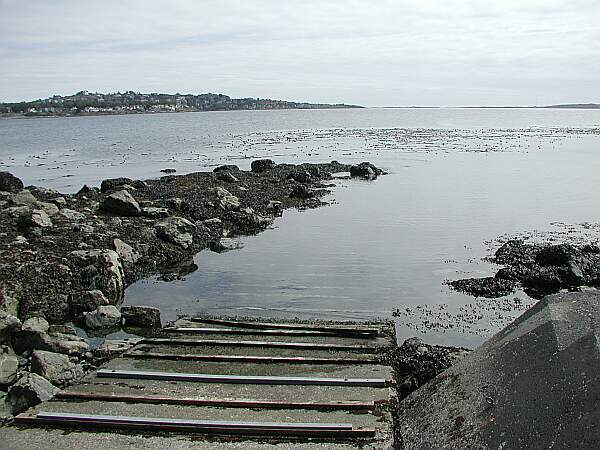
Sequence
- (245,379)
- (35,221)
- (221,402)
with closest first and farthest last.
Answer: (221,402) → (245,379) → (35,221)

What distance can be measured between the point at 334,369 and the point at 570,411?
3.33m

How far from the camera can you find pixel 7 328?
11.4 metres

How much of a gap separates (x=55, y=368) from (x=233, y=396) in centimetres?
396

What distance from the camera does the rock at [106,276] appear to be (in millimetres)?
15195

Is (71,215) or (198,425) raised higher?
(71,215)

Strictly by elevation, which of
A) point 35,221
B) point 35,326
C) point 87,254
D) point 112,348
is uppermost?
point 35,221

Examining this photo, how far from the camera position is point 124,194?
2350cm

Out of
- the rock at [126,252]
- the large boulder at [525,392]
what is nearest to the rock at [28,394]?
the large boulder at [525,392]

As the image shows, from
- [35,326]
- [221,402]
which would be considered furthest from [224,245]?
[221,402]

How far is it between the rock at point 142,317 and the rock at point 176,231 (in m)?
6.39

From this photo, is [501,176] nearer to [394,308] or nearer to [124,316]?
[394,308]

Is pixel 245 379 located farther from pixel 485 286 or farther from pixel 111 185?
pixel 111 185

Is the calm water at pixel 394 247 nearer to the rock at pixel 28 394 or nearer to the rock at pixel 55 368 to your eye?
the rock at pixel 55 368

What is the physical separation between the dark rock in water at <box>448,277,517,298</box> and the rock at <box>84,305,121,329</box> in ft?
28.0
